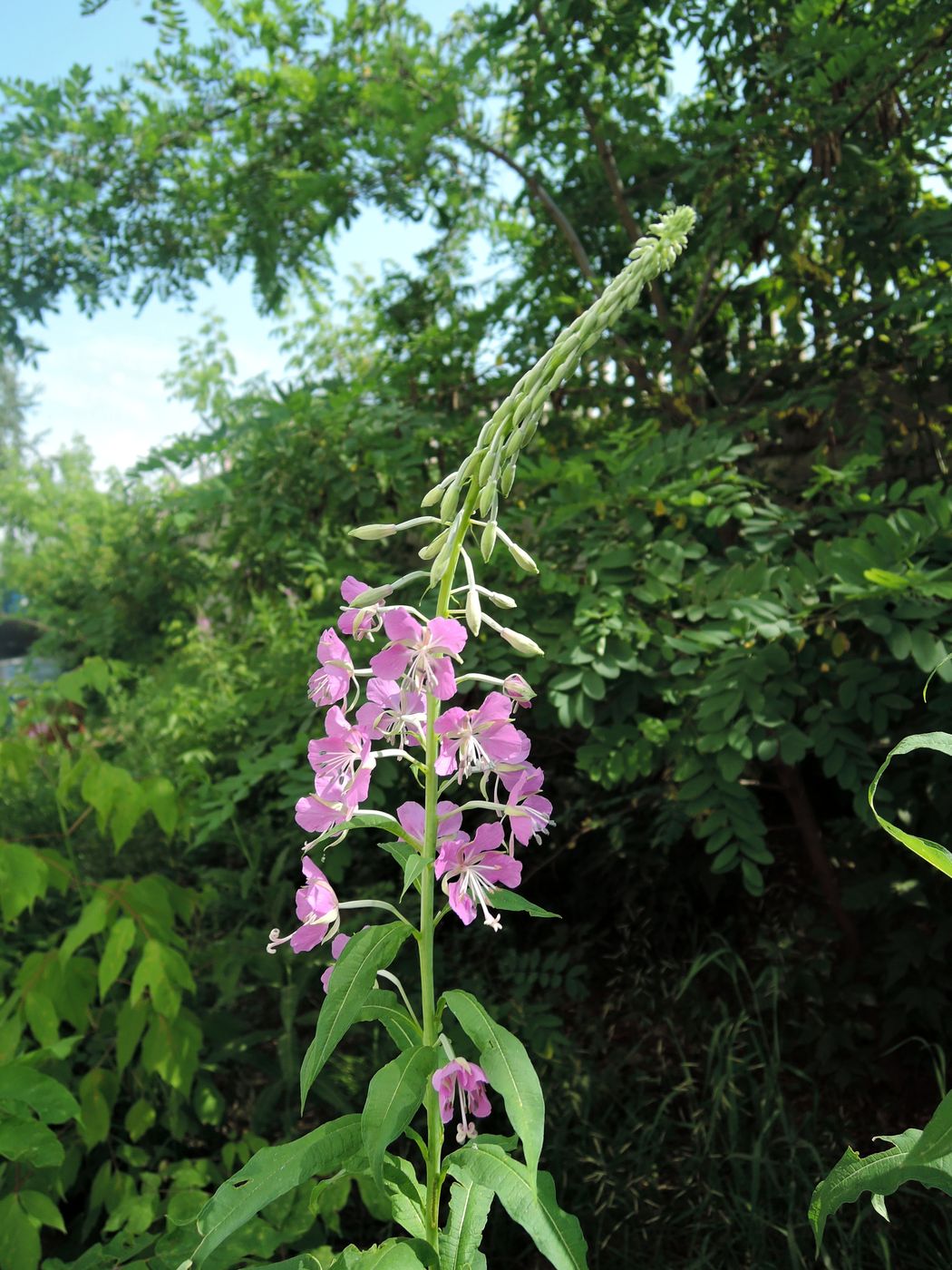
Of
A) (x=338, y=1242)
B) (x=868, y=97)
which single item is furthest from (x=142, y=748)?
(x=868, y=97)

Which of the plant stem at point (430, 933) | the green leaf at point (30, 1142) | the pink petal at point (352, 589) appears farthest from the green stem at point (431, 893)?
the green leaf at point (30, 1142)

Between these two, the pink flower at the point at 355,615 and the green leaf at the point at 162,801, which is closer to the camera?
the pink flower at the point at 355,615

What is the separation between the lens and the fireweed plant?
3.67 ft

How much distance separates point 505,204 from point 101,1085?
3.42 metres

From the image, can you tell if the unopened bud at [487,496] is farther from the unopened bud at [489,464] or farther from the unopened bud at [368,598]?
the unopened bud at [368,598]

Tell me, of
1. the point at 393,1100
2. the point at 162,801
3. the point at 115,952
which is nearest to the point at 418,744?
the point at 393,1100

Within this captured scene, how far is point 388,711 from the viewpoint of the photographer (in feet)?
3.94

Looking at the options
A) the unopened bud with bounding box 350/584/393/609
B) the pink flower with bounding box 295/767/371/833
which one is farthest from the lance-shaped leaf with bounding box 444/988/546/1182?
the unopened bud with bounding box 350/584/393/609

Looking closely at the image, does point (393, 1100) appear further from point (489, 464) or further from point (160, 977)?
point (160, 977)

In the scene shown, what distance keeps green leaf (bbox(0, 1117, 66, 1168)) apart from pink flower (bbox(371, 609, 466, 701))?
109 centimetres

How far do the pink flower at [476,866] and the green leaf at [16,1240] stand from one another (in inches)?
52.9

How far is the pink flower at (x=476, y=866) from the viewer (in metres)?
1.20

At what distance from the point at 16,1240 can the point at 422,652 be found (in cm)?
157

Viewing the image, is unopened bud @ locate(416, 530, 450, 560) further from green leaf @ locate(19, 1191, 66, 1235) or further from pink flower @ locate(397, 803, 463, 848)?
green leaf @ locate(19, 1191, 66, 1235)
